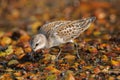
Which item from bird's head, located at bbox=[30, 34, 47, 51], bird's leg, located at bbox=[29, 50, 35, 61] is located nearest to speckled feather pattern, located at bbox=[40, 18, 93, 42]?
bird's head, located at bbox=[30, 34, 47, 51]

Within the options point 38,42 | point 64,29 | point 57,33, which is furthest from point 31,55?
point 64,29

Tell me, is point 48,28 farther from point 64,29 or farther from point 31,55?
point 31,55

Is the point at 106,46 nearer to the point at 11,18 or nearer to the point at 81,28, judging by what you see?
the point at 81,28

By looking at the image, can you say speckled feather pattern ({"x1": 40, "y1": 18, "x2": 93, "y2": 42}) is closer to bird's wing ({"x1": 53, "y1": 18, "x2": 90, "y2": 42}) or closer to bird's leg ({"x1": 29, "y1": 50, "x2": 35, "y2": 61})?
bird's wing ({"x1": 53, "y1": 18, "x2": 90, "y2": 42})

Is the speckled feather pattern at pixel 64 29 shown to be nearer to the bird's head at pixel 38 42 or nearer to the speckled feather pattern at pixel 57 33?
the speckled feather pattern at pixel 57 33

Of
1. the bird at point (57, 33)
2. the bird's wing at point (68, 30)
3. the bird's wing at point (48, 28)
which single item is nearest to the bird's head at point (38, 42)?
the bird at point (57, 33)

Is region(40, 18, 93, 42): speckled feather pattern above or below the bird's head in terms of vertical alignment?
above
